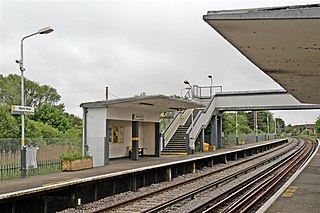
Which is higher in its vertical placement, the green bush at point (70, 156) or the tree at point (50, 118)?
the tree at point (50, 118)

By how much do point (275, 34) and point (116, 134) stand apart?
1831 cm

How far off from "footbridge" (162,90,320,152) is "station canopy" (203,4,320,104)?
2232 cm

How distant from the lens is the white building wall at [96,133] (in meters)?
20.9

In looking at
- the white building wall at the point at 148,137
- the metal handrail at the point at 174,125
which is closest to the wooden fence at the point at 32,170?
the white building wall at the point at 148,137

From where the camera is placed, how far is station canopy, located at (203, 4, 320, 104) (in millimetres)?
6520

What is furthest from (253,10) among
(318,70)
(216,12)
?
(318,70)

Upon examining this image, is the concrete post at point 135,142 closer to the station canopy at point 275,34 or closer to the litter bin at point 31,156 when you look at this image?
the litter bin at point 31,156

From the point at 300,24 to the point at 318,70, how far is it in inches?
218

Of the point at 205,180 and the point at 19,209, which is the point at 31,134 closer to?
the point at 205,180

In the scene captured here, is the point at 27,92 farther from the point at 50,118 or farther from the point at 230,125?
the point at 230,125

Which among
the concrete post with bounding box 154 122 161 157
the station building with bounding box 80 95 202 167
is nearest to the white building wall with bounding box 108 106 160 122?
the station building with bounding box 80 95 202 167

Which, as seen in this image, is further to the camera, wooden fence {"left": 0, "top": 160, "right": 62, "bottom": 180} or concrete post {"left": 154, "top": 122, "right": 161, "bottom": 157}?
concrete post {"left": 154, "top": 122, "right": 161, "bottom": 157}

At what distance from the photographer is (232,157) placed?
32.2m

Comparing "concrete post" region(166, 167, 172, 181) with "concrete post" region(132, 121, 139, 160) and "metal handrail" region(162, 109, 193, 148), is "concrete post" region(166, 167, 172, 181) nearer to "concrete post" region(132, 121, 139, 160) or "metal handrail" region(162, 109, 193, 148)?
"concrete post" region(132, 121, 139, 160)
